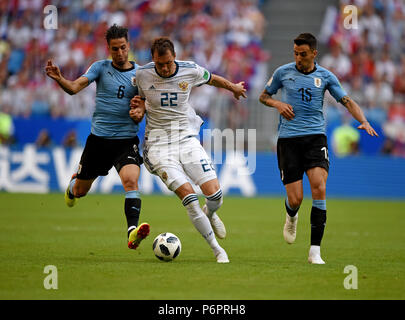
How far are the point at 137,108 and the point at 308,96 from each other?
2067 millimetres

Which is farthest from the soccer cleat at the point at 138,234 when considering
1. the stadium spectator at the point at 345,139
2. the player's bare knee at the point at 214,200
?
the stadium spectator at the point at 345,139

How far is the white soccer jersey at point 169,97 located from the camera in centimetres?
918

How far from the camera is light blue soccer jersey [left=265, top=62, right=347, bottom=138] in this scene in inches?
371

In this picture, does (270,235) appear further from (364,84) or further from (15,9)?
(15,9)

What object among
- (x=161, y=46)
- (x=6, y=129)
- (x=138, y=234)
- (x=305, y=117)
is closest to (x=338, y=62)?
(x=6, y=129)

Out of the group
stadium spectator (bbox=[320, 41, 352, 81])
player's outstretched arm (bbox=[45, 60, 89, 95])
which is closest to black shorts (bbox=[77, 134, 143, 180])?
player's outstretched arm (bbox=[45, 60, 89, 95])

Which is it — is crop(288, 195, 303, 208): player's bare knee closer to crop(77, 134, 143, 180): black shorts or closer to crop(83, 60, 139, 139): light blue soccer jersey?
crop(77, 134, 143, 180): black shorts

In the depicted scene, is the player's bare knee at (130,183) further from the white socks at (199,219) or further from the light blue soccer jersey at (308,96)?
the light blue soccer jersey at (308,96)

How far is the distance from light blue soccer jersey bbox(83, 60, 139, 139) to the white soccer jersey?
508 millimetres

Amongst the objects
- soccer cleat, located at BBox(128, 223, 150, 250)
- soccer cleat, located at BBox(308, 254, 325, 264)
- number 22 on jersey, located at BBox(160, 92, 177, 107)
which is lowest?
soccer cleat, located at BBox(308, 254, 325, 264)

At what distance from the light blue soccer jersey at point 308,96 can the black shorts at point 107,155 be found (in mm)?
1965

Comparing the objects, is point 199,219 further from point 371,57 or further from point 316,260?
point 371,57

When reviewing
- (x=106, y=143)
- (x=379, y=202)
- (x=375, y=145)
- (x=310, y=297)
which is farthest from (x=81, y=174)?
(x=375, y=145)

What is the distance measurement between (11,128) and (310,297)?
16.7 metres
